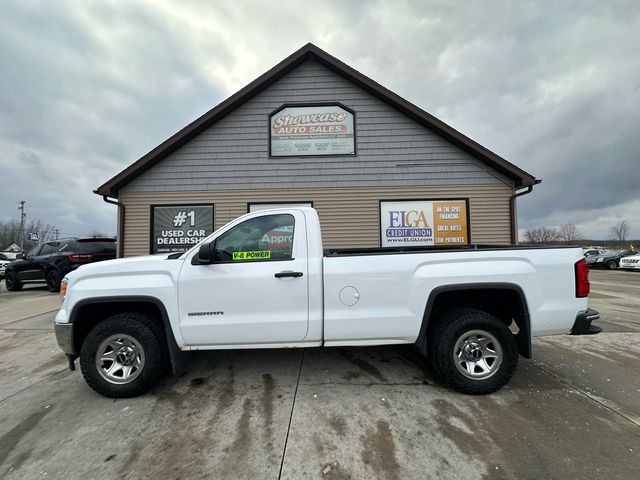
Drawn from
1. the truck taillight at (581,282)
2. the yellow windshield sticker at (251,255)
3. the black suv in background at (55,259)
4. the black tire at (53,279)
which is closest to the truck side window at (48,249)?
the black suv in background at (55,259)

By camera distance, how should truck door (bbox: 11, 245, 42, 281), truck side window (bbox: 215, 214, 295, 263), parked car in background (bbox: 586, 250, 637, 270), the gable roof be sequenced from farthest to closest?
parked car in background (bbox: 586, 250, 637, 270) < truck door (bbox: 11, 245, 42, 281) < the gable roof < truck side window (bbox: 215, 214, 295, 263)

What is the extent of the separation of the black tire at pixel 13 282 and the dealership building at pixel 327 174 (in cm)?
617

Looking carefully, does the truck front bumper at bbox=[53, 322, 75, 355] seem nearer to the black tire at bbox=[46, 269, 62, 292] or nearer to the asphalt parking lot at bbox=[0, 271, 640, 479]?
the asphalt parking lot at bbox=[0, 271, 640, 479]

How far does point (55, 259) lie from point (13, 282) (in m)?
2.60

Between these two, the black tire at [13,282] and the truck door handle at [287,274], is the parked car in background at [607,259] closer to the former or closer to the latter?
the truck door handle at [287,274]

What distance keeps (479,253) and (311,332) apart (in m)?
1.91

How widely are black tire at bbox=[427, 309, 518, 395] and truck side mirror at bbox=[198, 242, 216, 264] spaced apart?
8.03 ft

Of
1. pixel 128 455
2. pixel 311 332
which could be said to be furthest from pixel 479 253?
pixel 128 455

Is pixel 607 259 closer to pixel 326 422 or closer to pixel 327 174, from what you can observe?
pixel 327 174

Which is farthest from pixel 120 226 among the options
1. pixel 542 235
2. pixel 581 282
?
pixel 542 235

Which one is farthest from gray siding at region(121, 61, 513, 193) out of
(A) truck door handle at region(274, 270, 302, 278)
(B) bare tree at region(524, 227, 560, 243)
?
(B) bare tree at region(524, 227, 560, 243)

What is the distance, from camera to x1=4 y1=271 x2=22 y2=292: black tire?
10.3 meters

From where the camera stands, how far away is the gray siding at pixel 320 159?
7812 millimetres

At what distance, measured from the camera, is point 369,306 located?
2.85m
